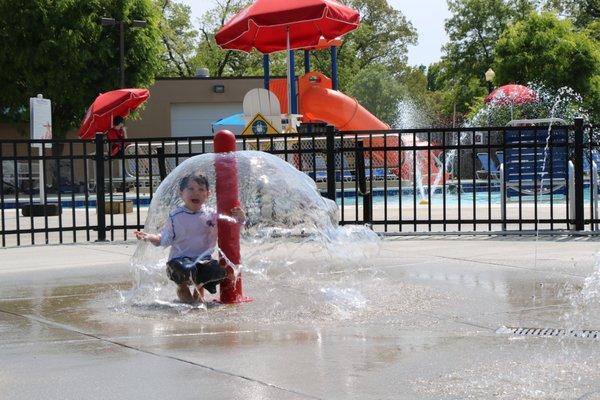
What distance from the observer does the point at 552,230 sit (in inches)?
473

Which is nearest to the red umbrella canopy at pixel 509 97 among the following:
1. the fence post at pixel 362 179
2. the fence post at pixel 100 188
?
the fence post at pixel 362 179

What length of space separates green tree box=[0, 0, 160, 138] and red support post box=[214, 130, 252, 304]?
32.4 meters

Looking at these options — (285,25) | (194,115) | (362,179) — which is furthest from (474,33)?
(362,179)

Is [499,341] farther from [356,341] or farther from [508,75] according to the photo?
[508,75]

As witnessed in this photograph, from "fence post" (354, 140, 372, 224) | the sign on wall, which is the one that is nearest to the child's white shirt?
"fence post" (354, 140, 372, 224)

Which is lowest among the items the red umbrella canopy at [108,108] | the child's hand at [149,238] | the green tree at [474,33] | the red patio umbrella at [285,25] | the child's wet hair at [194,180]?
the child's hand at [149,238]

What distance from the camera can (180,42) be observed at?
214ft

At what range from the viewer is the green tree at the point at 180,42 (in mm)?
65312

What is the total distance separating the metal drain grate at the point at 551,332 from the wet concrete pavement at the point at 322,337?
0.11 metres

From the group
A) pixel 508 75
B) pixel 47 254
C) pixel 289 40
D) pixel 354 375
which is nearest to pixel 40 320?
pixel 354 375

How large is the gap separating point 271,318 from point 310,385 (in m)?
1.93

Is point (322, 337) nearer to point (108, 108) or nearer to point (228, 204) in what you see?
point (228, 204)

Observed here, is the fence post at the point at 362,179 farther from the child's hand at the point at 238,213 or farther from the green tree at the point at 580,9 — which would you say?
the green tree at the point at 580,9

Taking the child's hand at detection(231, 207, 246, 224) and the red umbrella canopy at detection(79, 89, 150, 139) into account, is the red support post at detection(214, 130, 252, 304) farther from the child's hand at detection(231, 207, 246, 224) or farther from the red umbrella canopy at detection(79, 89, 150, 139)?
the red umbrella canopy at detection(79, 89, 150, 139)
